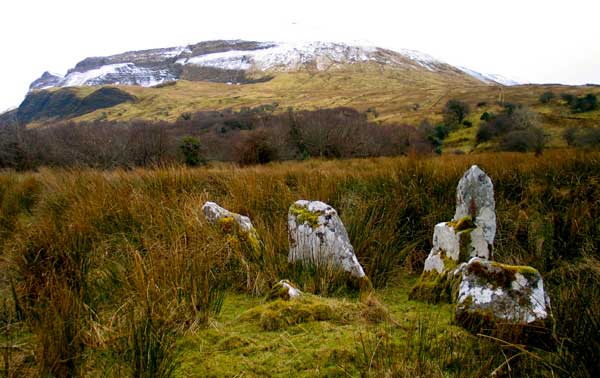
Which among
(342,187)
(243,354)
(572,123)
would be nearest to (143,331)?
(243,354)

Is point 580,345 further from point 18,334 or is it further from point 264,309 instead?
point 18,334

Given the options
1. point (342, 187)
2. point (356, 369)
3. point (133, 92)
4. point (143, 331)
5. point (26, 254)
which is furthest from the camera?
point (133, 92)

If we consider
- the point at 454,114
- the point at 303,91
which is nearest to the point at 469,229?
the point at 454,114

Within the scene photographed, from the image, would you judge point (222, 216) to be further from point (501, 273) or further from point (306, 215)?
point (501, 273)

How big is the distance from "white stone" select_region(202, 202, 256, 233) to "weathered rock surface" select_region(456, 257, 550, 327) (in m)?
2.63

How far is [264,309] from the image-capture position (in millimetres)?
2570

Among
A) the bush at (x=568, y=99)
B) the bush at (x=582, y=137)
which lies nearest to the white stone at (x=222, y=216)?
the bush at (x=582, y=137)

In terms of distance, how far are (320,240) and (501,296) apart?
1752 mm

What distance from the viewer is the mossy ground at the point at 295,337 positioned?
1.93 m

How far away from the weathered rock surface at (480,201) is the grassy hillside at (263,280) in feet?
2.38

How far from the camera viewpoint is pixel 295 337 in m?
2.25

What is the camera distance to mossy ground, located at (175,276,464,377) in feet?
6.34

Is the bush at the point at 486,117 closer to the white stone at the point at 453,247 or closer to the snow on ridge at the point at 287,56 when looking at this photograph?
the white stone at the point at 453,247

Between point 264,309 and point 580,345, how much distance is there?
1820 millimetres
